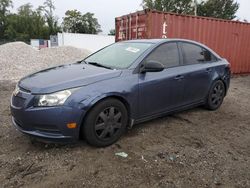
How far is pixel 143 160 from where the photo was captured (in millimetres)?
3346

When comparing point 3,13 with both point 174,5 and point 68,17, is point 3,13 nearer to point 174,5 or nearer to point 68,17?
point 68,17

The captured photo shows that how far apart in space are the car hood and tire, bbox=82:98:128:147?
14.4 inches

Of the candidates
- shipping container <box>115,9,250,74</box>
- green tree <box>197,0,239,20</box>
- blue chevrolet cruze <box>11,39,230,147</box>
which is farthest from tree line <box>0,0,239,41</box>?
blue chevrolet cruze <box>11,39,230,147</box>

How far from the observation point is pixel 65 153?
11.4 feet

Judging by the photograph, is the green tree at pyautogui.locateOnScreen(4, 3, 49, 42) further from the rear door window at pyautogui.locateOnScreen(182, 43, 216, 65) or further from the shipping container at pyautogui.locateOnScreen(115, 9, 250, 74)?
the rear door window at pyautogui.locateOnScreen(182, 43, 216, 65)

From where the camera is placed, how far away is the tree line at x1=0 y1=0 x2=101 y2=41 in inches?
1897

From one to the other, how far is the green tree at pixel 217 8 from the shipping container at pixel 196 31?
32.4 m

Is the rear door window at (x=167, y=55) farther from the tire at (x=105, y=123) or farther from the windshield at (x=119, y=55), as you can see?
the tire at (x=105, y=123)

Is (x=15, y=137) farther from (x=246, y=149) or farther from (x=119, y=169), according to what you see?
(x=246, y=149)

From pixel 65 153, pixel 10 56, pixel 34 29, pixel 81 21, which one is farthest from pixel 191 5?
pixel 65 153

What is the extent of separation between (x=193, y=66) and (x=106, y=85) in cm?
205

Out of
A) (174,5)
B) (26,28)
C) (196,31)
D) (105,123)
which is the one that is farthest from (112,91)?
(26,28)

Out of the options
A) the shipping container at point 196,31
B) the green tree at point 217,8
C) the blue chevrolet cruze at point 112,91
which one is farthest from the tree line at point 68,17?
the blue chevrolet cruze at point 112,91

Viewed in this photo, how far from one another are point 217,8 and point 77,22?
94.4 feet
